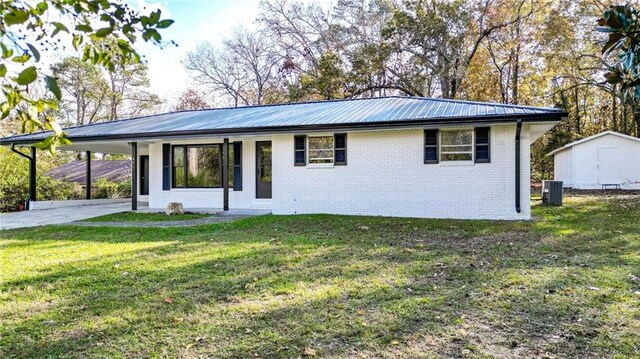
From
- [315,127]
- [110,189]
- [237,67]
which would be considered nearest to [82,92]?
[237,67]

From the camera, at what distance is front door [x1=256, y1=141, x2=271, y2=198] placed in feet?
43.8

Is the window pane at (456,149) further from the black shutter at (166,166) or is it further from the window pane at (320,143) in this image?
the black shutter at (166,166)

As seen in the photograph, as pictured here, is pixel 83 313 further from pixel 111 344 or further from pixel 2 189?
pixel 2 189

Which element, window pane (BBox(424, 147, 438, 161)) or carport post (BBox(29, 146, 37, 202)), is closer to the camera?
window pane (BBox(424, 147, 438, 161))

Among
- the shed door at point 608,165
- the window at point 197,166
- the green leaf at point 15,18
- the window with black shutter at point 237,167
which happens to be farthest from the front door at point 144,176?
the shed door at point 608,165

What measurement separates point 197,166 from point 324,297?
1102 centimetres

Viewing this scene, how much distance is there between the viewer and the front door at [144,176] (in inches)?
685

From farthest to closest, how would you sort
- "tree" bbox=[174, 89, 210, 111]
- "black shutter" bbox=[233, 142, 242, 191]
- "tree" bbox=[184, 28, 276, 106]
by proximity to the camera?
"tree" bbox=[174, 89, 210, 111]
"tree" bbox=[184, 28, 276, 106]
"black shutter" bbox=[233, 142, 242, 191]

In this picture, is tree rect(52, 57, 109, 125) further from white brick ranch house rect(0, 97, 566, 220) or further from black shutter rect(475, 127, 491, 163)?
black shutter rect(475, 127, 491, 163)

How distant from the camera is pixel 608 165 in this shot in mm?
22203

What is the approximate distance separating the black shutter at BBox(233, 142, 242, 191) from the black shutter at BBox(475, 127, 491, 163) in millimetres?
7342

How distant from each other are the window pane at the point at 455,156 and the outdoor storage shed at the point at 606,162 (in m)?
16.1

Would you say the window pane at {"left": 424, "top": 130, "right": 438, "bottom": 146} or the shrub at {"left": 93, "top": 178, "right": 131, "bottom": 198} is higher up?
the window pane at {"left": 424, "top": 130, "right": 438, "bottom": 146}

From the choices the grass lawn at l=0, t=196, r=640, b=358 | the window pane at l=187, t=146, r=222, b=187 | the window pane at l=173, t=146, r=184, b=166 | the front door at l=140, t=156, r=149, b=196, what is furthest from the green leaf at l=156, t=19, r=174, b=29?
the front door at l=140, t=156, r=149, b=196
